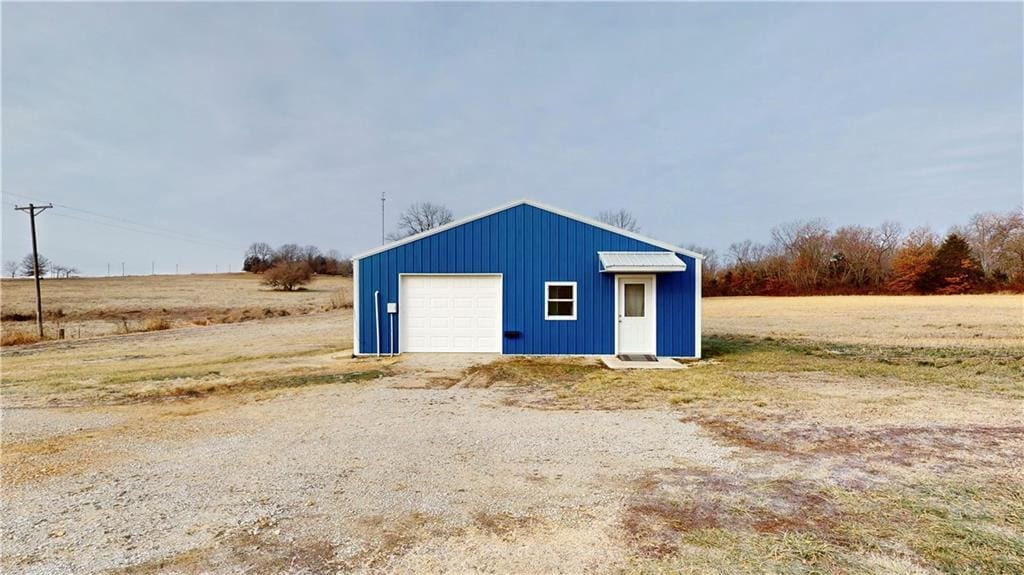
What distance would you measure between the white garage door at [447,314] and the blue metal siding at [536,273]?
A: 0.96ft

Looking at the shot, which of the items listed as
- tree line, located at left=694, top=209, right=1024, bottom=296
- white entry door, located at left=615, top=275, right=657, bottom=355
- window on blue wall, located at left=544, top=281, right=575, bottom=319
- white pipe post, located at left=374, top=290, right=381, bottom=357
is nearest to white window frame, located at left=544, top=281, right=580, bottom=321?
window on blue wall, located at left=544, top=281, right=575, bottom=319

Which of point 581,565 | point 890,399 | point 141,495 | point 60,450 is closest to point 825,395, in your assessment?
point 890,399

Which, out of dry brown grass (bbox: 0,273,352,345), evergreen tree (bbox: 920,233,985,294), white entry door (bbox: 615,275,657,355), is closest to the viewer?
white entry door (bbox: 615,275,657,355)

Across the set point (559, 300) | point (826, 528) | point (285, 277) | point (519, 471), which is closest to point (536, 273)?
point (559, 300)

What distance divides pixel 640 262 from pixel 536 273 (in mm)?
2534

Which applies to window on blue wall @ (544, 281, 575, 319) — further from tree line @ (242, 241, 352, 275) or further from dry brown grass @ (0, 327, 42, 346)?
tree line @ (242, 241, 352, 275)

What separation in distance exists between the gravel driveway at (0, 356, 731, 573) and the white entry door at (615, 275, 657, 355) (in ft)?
18.0

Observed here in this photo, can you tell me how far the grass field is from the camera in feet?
9.83

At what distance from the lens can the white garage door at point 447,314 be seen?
1234cm

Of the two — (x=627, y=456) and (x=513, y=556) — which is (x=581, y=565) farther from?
(x=627, y=456)

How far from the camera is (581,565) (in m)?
2.83

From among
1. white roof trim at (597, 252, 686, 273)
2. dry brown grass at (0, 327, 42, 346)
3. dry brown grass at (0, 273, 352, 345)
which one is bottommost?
dry brown grass at (0, 327, 42, 346)

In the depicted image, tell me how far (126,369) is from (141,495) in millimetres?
8546

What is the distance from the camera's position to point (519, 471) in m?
4.43
